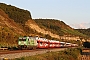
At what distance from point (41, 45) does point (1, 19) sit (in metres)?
48.8

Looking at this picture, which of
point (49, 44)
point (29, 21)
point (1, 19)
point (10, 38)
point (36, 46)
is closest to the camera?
point (36, 46)

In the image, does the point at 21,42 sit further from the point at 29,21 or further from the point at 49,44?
the point at 29,21

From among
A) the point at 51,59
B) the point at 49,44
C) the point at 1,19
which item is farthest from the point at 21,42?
the point at 1,19

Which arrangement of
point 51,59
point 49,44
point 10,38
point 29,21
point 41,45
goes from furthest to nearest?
point 29,21 → point 10,38 → point 49,44 → point 41,45 → point 51,59

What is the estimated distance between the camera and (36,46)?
53.6m

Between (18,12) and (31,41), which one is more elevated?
(18,12)

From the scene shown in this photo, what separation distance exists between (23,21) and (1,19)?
25924 millimetres

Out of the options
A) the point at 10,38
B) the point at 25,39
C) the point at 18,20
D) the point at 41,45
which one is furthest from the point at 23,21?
the point at 25,39

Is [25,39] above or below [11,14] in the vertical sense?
below

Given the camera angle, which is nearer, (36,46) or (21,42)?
(21,42)

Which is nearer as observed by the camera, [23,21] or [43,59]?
[43,59]

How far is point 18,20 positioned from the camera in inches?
5010

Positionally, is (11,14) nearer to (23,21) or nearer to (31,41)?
(23,21)

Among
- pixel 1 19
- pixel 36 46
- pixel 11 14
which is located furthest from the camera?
pixel 11 14
